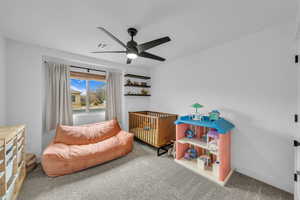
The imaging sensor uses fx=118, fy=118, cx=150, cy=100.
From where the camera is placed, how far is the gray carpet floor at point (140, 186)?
5.24 ft

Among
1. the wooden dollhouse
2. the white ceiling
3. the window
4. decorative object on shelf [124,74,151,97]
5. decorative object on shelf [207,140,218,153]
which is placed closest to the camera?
the white ceiling

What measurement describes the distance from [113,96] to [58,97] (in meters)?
Result: 1.30

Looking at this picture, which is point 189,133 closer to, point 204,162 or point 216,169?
point 204,162

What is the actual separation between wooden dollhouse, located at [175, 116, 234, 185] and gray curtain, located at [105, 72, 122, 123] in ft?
6.51

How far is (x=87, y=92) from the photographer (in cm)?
334

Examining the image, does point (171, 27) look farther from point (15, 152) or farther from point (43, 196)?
point (43, 196)

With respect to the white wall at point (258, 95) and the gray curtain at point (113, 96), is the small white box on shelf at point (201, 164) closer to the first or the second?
the white wall at point (258, 95)

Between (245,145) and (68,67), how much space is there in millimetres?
4048

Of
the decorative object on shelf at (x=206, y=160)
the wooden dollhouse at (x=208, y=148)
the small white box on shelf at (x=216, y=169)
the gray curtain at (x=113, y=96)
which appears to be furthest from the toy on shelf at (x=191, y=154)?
the gray curtain at (x=113, y=96)

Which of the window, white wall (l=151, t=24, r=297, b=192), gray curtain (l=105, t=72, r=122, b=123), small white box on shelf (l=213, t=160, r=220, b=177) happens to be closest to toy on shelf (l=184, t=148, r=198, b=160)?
small white box on shelf (l=213, t=160, r=220, b=177)

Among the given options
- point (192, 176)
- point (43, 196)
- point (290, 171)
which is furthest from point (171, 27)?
point (43, 196)

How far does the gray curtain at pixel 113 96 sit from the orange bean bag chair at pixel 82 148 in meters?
0.47

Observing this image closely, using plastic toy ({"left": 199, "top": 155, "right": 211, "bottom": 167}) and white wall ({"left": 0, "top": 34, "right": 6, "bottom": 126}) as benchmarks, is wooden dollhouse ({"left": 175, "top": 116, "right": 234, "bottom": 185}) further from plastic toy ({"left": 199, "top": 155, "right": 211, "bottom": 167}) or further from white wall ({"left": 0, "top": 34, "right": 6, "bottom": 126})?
white wall ({"left": 0, "top": 34, "right": 6, "bottom": 126})

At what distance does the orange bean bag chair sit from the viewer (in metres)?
1.95
